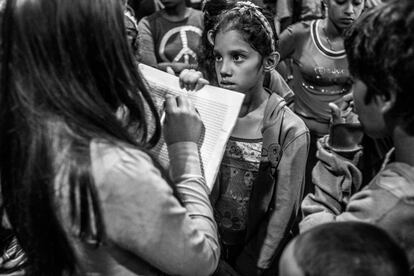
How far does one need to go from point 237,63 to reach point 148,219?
122 centimetres

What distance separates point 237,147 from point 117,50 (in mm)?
1086

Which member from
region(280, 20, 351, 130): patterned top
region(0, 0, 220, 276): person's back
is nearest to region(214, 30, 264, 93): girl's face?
region(0, 0, 220, 276): person's back

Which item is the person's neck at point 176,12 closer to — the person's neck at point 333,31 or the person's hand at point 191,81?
the person's neck at point 333,31

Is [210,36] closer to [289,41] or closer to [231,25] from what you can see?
[231,25]

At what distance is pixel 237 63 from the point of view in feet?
7.27

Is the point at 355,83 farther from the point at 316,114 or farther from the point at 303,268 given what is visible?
the point at 316,114

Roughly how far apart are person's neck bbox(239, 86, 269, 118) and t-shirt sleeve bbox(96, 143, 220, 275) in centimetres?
111

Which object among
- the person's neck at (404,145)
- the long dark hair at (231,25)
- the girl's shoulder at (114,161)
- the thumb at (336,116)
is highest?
the girl's shoulder at (114,161)

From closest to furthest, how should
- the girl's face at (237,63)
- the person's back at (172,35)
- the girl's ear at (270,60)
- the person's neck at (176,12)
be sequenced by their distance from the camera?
the girl's face at (237,63) → the girl's ear at (270,60) → the person's back at (172,35) → the person's neck at (176,12)

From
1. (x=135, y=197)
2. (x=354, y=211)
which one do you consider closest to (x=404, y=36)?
(x=354, y=211)

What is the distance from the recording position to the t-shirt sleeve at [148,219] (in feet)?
3.59

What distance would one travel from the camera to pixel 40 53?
1.11 metres

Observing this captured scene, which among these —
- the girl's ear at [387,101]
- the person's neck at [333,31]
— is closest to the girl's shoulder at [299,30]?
the person's neck at [333,31]

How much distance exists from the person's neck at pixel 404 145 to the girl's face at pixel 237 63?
99cm
